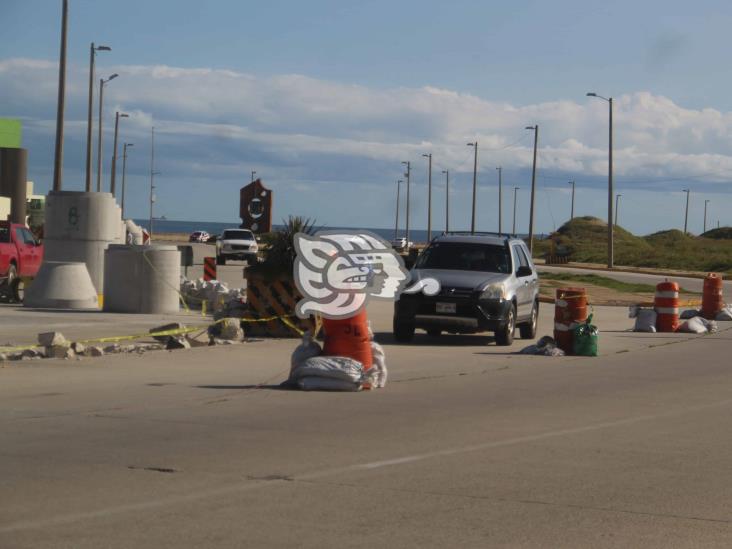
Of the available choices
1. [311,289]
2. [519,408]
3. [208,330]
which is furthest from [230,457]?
[208,330]

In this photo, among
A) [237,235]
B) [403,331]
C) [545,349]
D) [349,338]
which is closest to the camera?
[349,338]

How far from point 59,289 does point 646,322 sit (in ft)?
39.9

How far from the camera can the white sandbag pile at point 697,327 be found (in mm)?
23797

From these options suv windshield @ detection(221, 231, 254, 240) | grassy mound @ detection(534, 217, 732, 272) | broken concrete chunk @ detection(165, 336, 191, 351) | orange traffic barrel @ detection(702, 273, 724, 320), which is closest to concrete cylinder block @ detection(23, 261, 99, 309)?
broken concrete chunk @ detection(165, 336, 191, 351)

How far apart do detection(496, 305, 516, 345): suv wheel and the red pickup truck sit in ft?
38.8

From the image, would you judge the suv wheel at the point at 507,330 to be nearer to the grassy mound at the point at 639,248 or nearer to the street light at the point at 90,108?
the street light at the point at 90,108

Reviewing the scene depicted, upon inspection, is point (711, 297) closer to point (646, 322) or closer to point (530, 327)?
point (646, 322)

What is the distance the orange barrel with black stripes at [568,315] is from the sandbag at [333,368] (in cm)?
620

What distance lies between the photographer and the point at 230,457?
29.7ft

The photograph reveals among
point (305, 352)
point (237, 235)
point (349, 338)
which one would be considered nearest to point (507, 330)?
point (349, 338)

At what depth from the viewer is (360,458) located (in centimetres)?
908

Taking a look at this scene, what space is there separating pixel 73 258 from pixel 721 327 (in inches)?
585

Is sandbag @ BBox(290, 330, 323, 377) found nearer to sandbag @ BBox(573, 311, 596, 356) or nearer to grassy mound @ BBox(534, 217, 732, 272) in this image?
sandbag @ BBox(573, 311, 596, 356)

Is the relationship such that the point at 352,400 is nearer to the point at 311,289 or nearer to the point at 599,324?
the point at 311,289
